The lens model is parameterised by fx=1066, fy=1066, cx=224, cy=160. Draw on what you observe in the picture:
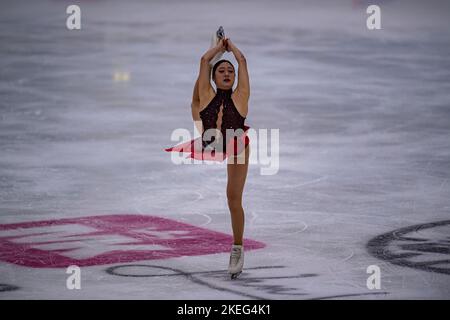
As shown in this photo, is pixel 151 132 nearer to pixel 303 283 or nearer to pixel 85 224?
pixel 85 224

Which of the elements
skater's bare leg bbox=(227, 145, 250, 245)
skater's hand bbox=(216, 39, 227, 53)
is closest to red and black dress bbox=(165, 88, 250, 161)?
skater's bare leg bbox=(227, 145, 250, 245)

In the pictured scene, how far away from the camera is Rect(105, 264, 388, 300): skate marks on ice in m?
7.08

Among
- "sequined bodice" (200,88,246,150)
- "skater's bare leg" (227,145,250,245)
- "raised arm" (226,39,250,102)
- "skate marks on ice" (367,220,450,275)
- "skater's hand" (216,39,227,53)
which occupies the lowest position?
"skate marks on ice" (367,220,450,275)

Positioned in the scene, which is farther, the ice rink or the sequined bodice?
the ice rink

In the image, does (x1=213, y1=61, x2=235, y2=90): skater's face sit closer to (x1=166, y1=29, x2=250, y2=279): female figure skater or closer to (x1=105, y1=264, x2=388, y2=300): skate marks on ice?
(x1=166, y1=29, x2=250, y2=279): female figure skater

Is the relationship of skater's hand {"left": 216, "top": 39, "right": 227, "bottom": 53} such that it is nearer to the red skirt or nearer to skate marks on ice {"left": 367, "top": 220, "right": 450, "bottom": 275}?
the red skirt

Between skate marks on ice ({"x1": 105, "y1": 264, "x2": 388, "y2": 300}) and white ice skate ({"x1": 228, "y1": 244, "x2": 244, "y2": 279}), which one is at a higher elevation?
white ice skate ({"x1": 228, "y1": 244, "x2": 244, "y2": 279})

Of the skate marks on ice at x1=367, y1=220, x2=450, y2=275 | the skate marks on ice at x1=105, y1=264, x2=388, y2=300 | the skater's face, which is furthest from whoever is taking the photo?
the skate marks on ice at x1=367, y1=220, x2=450, y2=275

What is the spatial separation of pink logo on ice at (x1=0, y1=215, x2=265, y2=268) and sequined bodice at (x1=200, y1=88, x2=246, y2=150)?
1.16 m

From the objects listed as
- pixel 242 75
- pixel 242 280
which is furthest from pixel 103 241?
pixel 242 75

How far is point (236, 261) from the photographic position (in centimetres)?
752

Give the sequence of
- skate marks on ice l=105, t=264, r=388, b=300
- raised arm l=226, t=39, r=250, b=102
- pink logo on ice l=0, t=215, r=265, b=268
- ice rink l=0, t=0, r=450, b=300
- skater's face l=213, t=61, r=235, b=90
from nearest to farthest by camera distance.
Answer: skate marks on ice l=105, t=264, r=388, b=300 → raised arm l=226, t=39, r=250, b=102 → skater's face l=213, t=61, r=235, b=90 → ice rink l=0, t=0, r=450, b=300 → pink logo on ice l=0, t=215, r=265, b=268

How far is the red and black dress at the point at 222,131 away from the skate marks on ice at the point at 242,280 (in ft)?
2.77

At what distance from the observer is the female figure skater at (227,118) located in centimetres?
747
